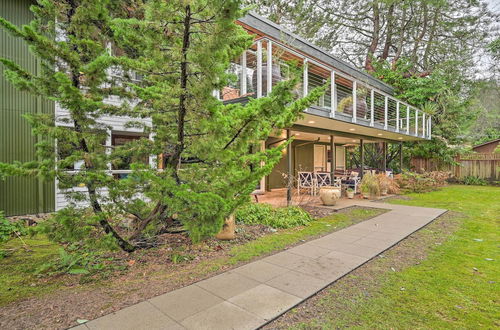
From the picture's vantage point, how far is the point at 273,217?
20.1ft

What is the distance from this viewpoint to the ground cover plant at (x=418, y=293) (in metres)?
2.42

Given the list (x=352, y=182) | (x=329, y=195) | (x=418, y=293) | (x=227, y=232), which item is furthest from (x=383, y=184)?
(x=418, y=293)

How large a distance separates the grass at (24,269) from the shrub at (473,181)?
20296mm

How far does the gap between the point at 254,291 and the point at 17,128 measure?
6.93m

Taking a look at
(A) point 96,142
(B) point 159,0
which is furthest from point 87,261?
(B) point 159,0

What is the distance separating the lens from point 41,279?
3.37m

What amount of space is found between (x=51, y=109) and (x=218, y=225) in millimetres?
6378

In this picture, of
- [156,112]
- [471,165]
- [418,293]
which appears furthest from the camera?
[471,165]

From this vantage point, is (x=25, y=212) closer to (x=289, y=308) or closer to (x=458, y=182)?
(x=289, y=308)

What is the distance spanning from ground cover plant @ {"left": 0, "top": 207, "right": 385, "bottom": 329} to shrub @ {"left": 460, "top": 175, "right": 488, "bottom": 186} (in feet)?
52.0

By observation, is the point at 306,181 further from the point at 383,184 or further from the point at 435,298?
the point at 435,298

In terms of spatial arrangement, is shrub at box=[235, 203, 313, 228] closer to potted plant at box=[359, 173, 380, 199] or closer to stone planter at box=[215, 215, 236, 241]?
stone planter at box=[215, 215, 236, 241]

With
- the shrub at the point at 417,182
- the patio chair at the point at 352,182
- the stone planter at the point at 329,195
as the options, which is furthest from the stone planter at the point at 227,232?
the shrub at the point at 417,182

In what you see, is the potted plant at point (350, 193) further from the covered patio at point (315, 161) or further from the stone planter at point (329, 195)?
the stone planter at point (329, 195)
